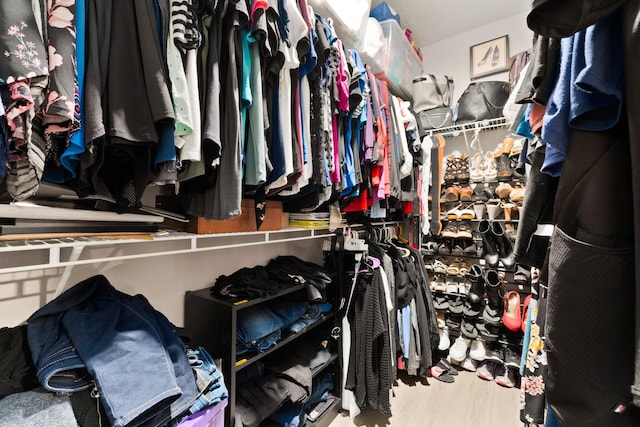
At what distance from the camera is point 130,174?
0.76 m

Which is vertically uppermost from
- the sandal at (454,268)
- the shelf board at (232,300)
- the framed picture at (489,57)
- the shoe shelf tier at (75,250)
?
→ the framed picture at (489,57)

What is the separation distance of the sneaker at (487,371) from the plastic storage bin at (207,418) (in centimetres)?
193

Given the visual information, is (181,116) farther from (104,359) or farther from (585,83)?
(585,83)

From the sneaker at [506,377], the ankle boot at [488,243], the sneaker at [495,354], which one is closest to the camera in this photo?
the sneaker at [506,377]

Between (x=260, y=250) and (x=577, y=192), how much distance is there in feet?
4.62

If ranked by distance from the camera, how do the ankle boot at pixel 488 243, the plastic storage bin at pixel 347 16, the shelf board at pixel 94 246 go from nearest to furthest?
1. the shelf board at pixel 94 246
2. the plastic storage bin at pixel 347 16
3. the ankle boot at pixel 488 243

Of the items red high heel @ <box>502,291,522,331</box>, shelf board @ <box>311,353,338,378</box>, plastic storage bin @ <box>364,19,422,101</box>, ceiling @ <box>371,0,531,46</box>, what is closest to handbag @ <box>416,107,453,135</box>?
plastic storage bin @ <box>364,19,422,101</box>

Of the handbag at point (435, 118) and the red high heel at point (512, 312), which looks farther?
the handbag at point (435, 118)

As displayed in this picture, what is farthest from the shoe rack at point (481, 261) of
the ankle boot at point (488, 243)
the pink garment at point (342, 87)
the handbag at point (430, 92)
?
the pink garment at point (342, 87)

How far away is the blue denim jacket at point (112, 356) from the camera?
0.64 m

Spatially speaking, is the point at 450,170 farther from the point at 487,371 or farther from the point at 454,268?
the point at 487,371

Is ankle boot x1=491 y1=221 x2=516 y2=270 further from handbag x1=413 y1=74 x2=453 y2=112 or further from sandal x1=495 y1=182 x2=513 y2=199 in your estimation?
handbag x1=413 y1=74 x2=453 y2=112

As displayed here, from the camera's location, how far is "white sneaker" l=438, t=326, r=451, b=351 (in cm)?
217

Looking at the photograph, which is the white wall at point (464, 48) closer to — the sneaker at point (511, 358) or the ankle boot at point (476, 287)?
the ankle boot at point (476, 287)
